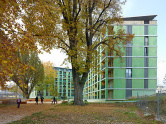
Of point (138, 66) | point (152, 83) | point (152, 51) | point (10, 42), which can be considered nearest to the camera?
point (10, 42)

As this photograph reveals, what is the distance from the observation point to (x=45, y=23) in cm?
1355

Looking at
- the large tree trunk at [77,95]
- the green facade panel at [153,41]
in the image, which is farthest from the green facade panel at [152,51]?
the large tree trunk at [77,95]

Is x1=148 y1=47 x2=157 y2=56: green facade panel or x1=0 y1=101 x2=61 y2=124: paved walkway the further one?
x1=148 y1=47 x2=157 y2=56: green facade panel

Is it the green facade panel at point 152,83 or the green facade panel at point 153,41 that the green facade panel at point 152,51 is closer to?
the green facade panel at point 153,41

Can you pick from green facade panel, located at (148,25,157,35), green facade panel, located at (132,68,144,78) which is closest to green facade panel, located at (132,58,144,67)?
green facade panel, located at (132,68,144,78)

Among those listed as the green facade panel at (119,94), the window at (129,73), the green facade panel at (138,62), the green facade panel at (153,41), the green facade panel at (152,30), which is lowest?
the green facade panel at (119,94)

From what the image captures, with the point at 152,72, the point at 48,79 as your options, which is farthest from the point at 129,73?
the point at 48,79

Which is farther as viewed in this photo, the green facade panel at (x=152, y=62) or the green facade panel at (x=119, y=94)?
the green facade panel at (x=152, y=62)

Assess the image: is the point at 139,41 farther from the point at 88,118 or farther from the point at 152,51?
the point at 88,118

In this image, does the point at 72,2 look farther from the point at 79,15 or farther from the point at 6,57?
the point at 6,57

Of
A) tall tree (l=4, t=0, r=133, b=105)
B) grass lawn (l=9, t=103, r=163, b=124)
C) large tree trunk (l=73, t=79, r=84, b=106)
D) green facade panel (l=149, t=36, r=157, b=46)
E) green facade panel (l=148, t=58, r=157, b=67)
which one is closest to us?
grass lawn (l=9, t=103, r=163, b=124)

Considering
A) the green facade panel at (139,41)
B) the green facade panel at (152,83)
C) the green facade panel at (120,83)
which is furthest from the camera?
the green facade panel at (139,41)

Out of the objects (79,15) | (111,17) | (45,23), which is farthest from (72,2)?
(45,23)

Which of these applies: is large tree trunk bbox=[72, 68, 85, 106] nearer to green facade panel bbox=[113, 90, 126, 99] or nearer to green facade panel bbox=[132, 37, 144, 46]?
green facade panel bbox=[113, 90, 126, 99]
